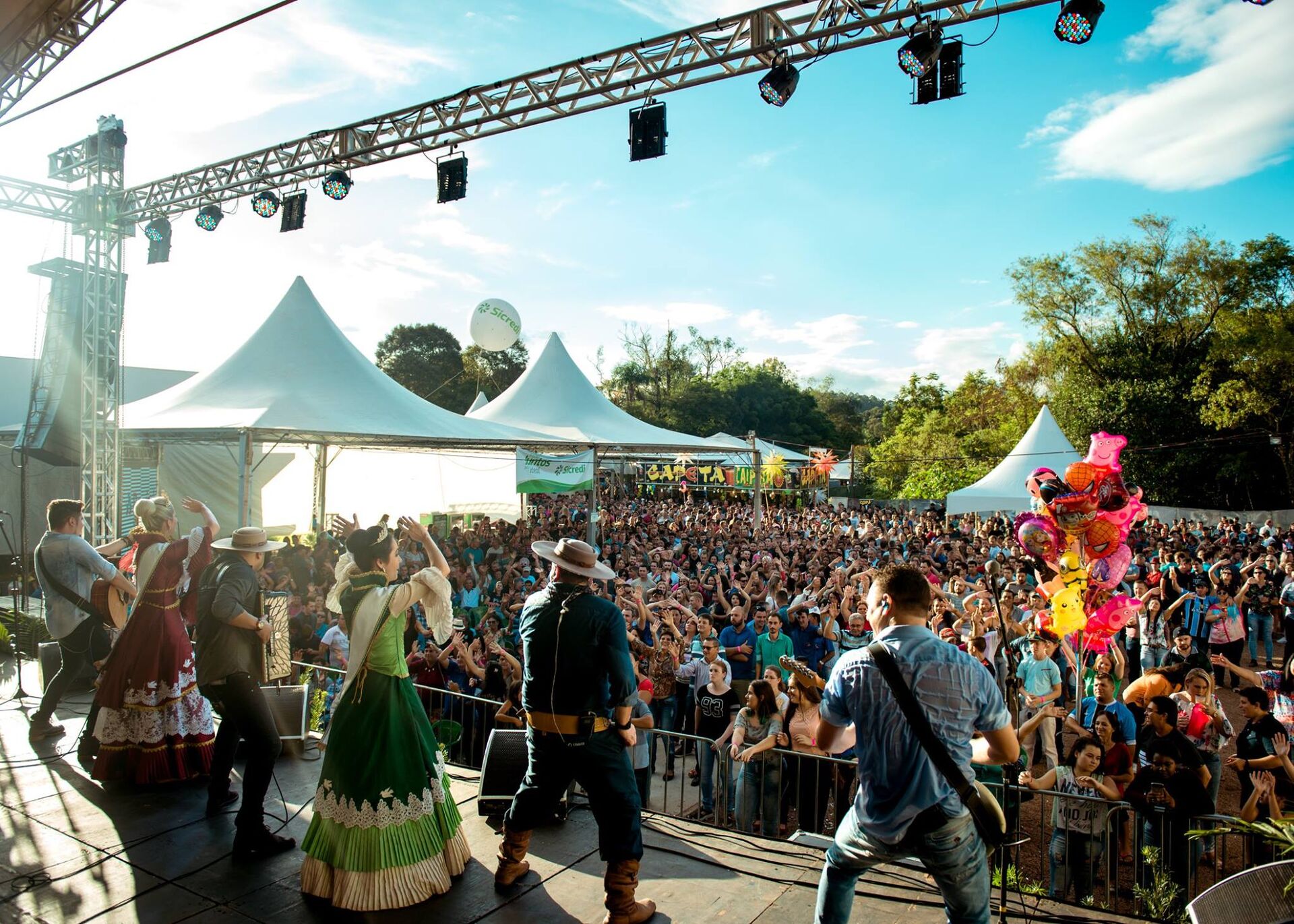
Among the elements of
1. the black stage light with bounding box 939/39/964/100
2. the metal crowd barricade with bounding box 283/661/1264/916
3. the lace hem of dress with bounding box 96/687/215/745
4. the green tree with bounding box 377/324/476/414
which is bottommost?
the metal crowd barricade with bounding box 283/661/1264/916

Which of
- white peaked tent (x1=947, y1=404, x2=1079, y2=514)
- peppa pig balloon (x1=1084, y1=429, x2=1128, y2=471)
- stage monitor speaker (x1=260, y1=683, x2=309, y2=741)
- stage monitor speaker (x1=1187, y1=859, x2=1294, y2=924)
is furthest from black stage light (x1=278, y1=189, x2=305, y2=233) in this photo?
white peaked tent (x1=947, y1=404, x2=1079, y2=514)

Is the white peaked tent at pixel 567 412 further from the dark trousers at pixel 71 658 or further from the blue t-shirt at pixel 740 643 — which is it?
the dark trousers at pixel 71 658

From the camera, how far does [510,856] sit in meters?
3.27

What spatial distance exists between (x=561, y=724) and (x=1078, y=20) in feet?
19.4

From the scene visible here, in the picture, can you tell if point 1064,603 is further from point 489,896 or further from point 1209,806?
point 489,896

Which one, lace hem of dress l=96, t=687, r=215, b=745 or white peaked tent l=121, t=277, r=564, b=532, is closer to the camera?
lace hem of dress l=96, t=687, r=215, b=745

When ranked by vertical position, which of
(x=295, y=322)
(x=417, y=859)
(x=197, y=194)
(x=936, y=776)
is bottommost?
(x=417, y=859)

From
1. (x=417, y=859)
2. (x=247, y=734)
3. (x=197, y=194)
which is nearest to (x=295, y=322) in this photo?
(x=197, y=194)

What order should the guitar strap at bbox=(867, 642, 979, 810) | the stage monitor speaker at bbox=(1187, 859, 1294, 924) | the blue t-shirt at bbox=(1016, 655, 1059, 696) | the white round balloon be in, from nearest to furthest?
the guitar strap at bbox=(867, 642, 979, 810)
the stage monitor speaker at bbox=(1187, 859, 1294, 924)
the blue t-shirt at bbox=(1016, 655, 1059, 696)
the white round balloon

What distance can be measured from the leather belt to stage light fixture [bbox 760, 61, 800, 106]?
18.7ft

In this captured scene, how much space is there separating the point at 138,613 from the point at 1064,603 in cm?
608

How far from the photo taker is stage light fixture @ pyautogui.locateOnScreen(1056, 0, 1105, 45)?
5598 millimetres

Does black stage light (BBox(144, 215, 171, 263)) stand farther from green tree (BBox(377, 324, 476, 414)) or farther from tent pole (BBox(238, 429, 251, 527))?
green tree (BBox(377, 324, 476, 414))

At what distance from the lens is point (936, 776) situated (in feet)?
7.82
